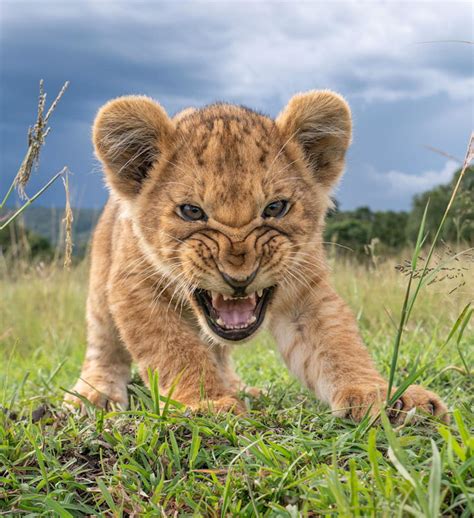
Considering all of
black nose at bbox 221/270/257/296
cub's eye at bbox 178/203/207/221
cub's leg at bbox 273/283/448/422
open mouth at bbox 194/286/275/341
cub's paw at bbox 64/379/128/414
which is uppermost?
cub's eye at bbox 178/203/207/221

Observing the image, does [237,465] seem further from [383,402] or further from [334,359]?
[334,359]

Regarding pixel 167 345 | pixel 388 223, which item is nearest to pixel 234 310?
pixel 167 345

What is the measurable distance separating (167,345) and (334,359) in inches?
34.2

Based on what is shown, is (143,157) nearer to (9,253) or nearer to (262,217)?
(262,217)

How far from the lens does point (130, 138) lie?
4277 mm

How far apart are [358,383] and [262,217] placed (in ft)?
3.08

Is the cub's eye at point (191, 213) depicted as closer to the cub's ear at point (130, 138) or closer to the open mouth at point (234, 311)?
the open mouth at point (234, 311)

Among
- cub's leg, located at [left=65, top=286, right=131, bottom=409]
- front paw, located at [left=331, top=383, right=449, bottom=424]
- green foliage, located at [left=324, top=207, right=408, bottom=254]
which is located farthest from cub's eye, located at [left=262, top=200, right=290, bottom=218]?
green foliage, located at [left=324, top=207, right=408, bottom=254]

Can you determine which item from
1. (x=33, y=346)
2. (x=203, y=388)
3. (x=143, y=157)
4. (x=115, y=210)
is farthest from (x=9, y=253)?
(x=203, y=388)

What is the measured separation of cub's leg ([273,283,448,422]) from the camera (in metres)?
3.37

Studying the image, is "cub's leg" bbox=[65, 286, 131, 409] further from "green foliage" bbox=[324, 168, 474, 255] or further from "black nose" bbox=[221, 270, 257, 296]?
"green foliage" bbox=[324, 168, 474, 255]

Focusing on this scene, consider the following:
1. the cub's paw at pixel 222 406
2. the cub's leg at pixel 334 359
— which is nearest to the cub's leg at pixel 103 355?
the cub's leg at pixel 334 359

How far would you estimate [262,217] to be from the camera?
375 cm

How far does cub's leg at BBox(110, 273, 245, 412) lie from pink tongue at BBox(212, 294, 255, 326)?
0.23 meters
